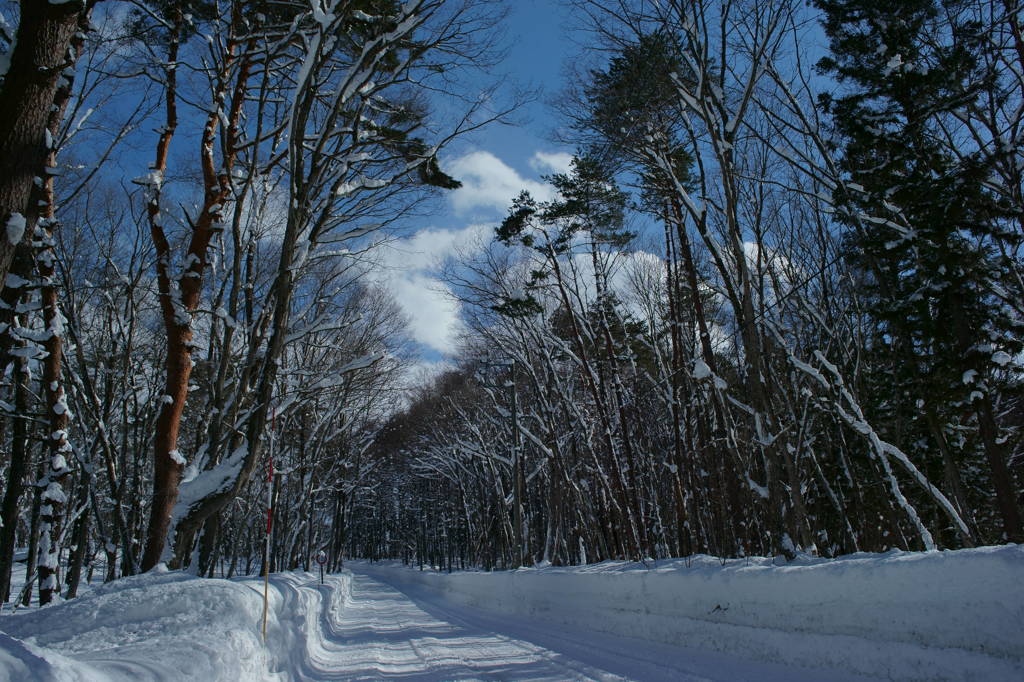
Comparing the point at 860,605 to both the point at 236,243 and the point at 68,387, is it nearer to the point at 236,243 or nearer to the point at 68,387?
the point at 236,243

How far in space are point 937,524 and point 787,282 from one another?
8.88 metres

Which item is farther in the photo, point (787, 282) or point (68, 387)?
point (787, 282)

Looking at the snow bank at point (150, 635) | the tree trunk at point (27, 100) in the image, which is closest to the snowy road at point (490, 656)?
the snow bank at point (150, 635)

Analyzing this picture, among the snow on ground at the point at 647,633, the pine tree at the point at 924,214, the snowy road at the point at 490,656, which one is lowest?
the snowy road at the point at 490,656

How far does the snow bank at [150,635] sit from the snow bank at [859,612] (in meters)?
4.61

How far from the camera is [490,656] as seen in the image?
7527 mm

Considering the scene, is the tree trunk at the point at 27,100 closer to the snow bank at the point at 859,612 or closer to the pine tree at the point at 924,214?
the snow bank at the point at 859,612

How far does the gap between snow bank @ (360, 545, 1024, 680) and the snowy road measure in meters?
0.25

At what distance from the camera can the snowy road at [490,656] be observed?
18.8 ft

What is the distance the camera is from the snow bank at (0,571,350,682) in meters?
2.48

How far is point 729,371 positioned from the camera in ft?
64.6

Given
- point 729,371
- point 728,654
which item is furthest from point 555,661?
point 729,371

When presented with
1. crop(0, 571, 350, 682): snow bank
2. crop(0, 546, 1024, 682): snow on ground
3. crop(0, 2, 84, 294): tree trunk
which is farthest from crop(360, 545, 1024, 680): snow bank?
crop(0, 2, 84, 294): tree trunk

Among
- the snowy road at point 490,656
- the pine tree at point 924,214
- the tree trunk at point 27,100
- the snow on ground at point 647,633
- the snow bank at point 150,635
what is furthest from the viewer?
the pine tree at point 924,214
